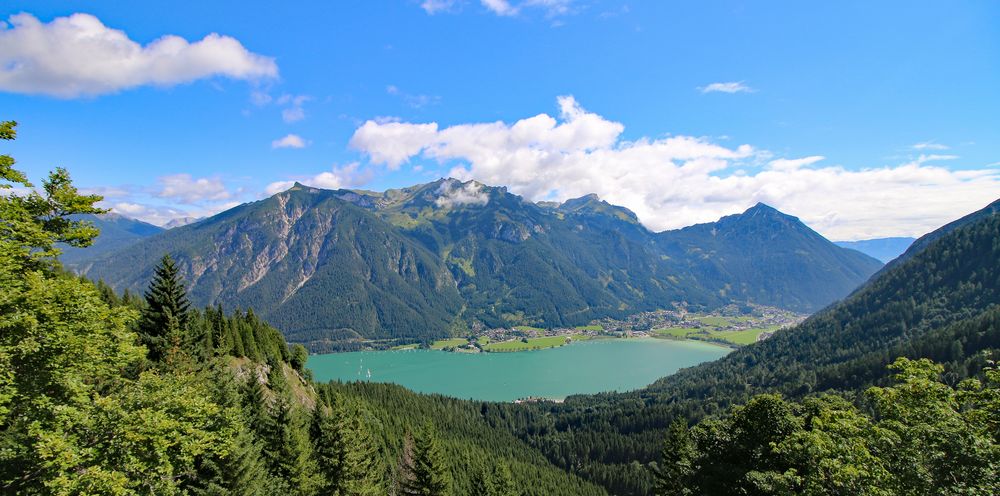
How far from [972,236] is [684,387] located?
337 feet

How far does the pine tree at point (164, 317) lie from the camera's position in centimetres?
2469

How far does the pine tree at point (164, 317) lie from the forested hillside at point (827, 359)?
82394 mm

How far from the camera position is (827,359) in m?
134

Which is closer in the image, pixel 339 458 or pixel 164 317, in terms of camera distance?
pixel 339 458

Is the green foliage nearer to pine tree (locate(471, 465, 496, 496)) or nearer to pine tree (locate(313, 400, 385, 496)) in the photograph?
pine tree (locate(313, 400, 385, 496))

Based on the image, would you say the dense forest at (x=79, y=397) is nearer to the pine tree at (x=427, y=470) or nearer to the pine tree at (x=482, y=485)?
the pine tree at (x=427, y=470)

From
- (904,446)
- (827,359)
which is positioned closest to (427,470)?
(904,446)

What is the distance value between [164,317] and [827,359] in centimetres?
16387

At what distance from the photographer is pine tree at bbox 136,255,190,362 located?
24.7 meters

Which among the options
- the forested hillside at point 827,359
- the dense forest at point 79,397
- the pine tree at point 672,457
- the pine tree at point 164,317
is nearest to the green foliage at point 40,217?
the dense forest at point 79,397

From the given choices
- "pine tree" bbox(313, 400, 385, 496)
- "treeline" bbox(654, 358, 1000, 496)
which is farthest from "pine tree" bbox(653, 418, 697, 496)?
A: "pine tree" bbox(313, 400, 385, 496)

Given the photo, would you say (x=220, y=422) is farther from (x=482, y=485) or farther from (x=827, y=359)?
(x=827, y=359)

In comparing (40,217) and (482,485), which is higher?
(40,217)

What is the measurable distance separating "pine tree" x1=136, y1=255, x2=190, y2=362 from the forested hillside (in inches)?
3244
